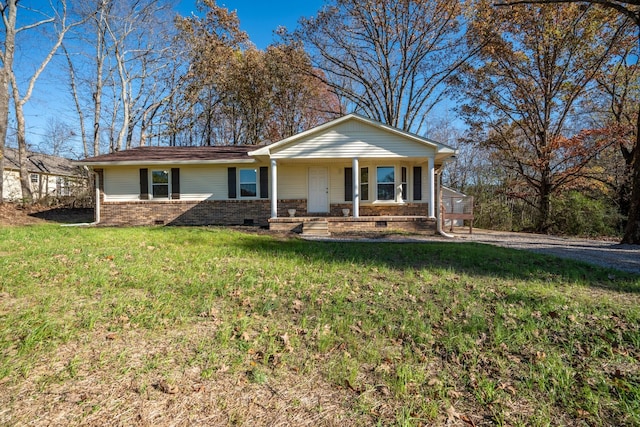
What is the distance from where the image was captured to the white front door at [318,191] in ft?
45.1

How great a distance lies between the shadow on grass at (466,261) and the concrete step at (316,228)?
3.52 meters

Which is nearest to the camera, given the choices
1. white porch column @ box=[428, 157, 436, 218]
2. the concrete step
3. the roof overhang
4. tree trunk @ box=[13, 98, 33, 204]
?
the concrete step

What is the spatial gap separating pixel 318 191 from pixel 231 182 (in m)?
3.72

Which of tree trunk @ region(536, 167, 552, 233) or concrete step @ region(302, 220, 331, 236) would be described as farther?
tree trunk @ region(536, 167, 552, 233)

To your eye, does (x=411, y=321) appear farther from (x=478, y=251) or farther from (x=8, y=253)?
(x=8, y=253)

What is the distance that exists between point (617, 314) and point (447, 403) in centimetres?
278

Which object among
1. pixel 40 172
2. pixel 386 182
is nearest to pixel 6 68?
pixel 40 172

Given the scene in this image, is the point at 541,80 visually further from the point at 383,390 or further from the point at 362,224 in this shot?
the point at 383,390

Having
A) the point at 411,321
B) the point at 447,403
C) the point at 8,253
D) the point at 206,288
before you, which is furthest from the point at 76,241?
the point at 447,403

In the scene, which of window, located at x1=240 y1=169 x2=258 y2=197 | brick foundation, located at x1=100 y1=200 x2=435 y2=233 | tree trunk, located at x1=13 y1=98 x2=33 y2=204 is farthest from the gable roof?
tree trunk, located at x1=13 y1=98 x2=33 y2=204

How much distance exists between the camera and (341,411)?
2.03 metres

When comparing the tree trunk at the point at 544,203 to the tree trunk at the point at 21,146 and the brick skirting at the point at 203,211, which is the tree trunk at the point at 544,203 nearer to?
the brick skirting at the point at 203,211

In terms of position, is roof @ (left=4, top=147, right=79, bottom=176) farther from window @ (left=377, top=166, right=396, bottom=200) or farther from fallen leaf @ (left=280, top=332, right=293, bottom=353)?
fallen leaf @ (left=280, top=332, right=293, bottom=353)

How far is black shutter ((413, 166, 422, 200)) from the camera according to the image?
44.5 feet
